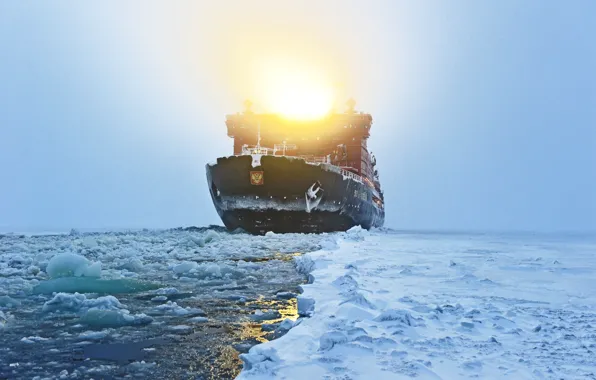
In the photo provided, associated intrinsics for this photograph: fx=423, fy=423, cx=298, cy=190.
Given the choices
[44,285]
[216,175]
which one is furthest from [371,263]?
[216,175]

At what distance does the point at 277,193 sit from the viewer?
19656 millimetres

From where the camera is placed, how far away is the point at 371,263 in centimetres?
743

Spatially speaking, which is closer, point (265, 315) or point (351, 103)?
point (265, 315)

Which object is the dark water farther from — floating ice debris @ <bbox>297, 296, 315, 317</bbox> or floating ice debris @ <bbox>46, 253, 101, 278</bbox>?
floating ice debris @ <bbox>46, 253, 101, 278</bbox>

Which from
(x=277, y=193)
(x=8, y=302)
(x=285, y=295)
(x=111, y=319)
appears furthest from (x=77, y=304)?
(x=277, y=193)

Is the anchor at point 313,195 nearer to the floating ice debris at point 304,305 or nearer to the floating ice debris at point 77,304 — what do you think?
the floating ice debris at point 77,304

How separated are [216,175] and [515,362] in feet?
63.3

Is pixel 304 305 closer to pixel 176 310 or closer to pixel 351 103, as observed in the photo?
pixel 176 310

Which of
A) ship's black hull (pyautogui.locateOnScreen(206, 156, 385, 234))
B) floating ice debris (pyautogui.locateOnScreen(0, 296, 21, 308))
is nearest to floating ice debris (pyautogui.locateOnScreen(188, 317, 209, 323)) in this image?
floating ice debris (pyautogui.locateOnScreen(0, 296, 21, 308))

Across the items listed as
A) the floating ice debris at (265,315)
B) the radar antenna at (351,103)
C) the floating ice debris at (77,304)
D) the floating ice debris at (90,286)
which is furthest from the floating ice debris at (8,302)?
the radar antenna at (351,103)

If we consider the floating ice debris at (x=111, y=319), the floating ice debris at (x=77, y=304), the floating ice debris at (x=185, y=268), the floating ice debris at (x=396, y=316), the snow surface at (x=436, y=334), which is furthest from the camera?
the floating ice debris at (x=185, y=268)

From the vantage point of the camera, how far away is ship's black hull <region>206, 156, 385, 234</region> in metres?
19.3

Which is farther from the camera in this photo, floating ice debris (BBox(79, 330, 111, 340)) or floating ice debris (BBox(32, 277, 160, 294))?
floating ice debris (BBox(32, 277, 160, 294))

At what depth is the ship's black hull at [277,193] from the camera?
19312 mm
